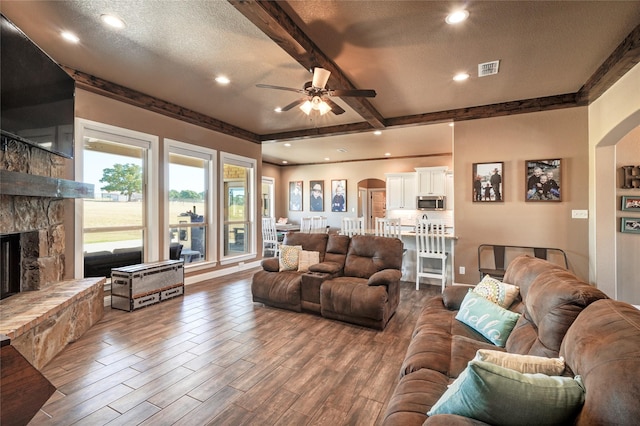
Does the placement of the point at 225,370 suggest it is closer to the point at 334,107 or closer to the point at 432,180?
the point at 334,107

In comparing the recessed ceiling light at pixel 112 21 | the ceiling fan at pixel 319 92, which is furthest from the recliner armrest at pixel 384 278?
the recessed ceiling light at pixel 112 21

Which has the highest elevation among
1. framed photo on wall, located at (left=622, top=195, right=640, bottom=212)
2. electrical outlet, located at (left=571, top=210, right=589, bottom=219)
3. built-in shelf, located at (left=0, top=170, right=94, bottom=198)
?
built-in shelf, located at (left=0, top=170, right=94, bottom=198)

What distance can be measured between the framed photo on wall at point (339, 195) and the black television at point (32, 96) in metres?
7.25

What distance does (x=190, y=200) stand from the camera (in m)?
5.25

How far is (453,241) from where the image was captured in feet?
15.9

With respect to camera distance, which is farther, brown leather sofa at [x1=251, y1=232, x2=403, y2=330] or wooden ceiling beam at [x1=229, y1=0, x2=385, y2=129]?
A: brown leather sofa at [x1=251, y1=232, x2=403, y2=330]

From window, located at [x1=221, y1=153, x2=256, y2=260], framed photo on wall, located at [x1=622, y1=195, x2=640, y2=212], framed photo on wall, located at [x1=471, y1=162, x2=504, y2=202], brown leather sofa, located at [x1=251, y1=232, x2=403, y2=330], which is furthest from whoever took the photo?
window, located at [x1=221, y1=153, x2=256, y2=260]

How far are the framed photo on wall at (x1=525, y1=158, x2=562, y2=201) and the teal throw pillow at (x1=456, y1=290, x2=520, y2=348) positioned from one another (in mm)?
3018

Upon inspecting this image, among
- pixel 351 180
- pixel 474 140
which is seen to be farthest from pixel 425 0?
pixel 351 180

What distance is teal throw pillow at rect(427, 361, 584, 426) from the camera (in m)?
0.96

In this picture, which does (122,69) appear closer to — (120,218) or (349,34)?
(120,218)

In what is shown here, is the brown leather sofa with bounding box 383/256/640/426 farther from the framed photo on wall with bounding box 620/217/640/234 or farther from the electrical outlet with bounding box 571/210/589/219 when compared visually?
the framed photo on wall with bounding box 620/217/640/234

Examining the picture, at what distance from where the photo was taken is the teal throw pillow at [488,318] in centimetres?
192

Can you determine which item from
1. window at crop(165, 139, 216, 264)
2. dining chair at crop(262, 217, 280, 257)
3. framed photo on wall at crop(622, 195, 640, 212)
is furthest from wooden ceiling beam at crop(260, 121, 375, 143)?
framed photo on wall at crop(622, 195, 640, 212)
